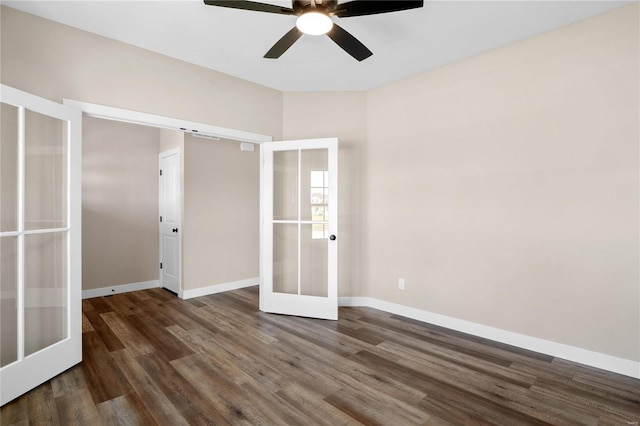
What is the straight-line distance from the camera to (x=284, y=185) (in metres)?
3.92

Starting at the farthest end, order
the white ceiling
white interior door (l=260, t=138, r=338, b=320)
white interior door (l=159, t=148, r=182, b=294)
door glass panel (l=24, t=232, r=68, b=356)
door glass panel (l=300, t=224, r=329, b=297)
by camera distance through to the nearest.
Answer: white interior door (l=159, t=148, r=182, b=294) < door glass panel (l=300, t=224, r=329, b=297) < white interior door (l=260, t=138, r=338, b=320) < the white ceiling < door glass panel (l=24, t=232, r=68, b=356)

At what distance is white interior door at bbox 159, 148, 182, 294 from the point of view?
15.5ft

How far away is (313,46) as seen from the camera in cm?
300

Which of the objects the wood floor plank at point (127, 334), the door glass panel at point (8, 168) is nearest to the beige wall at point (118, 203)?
the wood floor plank at point (127, 334)

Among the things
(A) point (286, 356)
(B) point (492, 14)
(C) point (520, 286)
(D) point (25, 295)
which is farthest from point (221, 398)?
(B) point (492, 14)

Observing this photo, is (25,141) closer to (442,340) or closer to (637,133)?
(442,340)

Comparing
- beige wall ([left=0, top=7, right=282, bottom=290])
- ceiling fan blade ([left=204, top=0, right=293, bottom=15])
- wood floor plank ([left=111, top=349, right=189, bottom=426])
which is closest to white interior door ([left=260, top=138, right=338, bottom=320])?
beige wall ([left=0, top=7, right=282, bottom=290])

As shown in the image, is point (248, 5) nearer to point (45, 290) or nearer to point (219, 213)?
point (45, 290)

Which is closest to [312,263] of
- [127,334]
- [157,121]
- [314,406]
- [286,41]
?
[314,406]

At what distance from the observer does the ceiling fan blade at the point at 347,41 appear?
7.15ft

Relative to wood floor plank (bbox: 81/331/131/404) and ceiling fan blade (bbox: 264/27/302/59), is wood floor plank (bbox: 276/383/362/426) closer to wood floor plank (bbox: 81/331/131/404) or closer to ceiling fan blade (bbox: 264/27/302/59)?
wood floor plank (bbox: 81/331/131/404)

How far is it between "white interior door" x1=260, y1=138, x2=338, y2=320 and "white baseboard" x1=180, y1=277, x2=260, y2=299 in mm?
1226

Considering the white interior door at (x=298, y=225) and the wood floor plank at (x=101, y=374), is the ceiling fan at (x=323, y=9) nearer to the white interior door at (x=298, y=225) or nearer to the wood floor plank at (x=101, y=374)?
the white interior door at (x=298, y=225)

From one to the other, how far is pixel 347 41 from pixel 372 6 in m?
0.38
